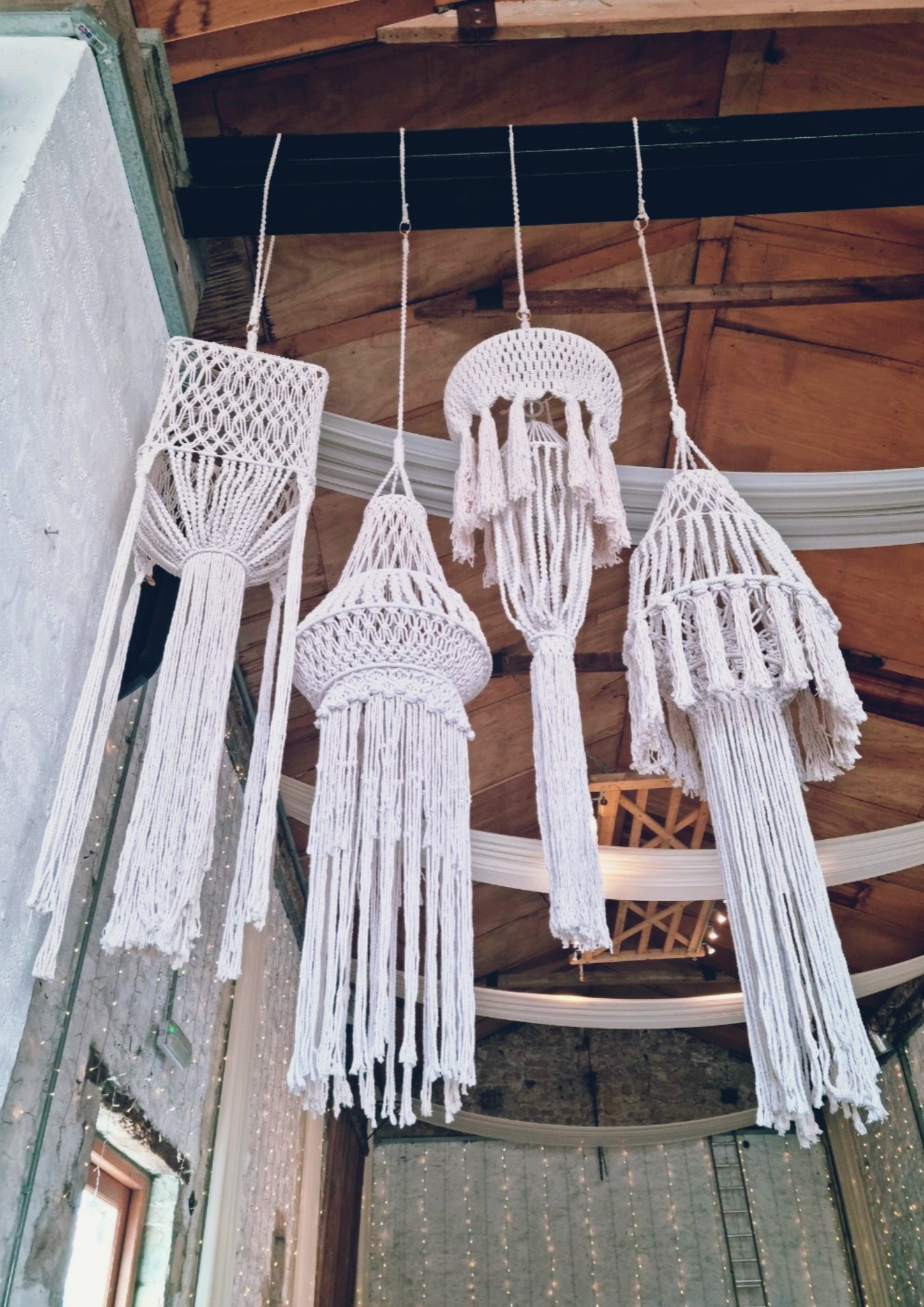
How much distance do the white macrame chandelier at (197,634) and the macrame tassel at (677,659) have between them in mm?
657

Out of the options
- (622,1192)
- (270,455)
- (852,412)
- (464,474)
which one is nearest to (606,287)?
(852,412)

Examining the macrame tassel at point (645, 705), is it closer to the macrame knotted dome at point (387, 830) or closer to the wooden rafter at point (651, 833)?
the macrame knotted dome at point (387, 830)

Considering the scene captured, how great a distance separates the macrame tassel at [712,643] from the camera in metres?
1.62

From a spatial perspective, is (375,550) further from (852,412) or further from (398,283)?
(852,412)

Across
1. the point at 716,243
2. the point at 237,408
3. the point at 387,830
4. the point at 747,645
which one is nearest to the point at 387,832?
the point at 387,830

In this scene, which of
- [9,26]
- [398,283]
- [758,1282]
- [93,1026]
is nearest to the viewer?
[9,26]

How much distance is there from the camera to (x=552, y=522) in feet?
6.11

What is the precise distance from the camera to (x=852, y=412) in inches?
155

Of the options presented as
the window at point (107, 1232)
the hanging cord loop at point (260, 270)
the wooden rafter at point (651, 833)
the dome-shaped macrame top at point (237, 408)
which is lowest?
the window at point (107, 1232)

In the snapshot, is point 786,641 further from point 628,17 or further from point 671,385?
point 628,17

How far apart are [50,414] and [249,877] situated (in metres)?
0.83

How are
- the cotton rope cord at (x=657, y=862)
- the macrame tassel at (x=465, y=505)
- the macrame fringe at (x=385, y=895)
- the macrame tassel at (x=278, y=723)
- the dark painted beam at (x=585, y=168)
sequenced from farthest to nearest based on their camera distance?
the cotton rope cord at (x=657, y=862) → the dark painted beam at (x=585, y=168) → the macrame tassel at (x=465, y=505) → the macrame tassel at (x=278, y=723) → the macrame fringe at (x=385, y=895)

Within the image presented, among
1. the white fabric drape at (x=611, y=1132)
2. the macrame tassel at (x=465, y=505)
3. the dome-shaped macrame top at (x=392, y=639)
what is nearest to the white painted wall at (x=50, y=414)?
the dome-shaped macrame top at (x=392, y=639)

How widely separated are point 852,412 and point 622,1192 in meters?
7.16
